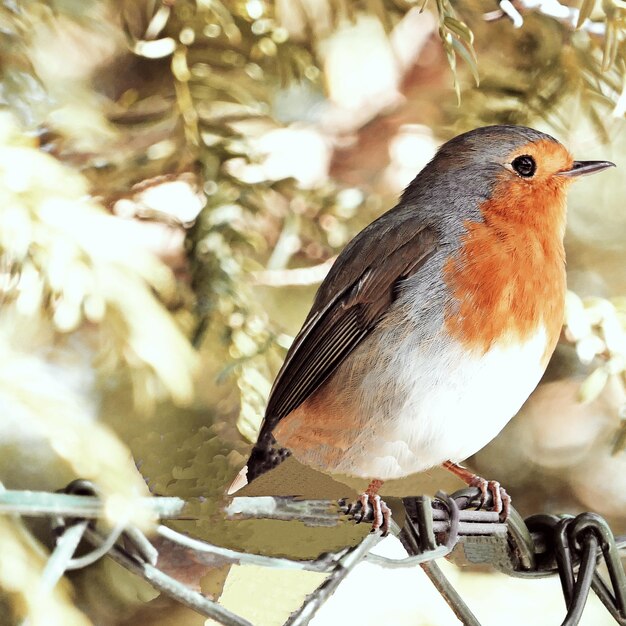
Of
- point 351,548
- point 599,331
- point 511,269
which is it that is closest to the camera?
point 351,548

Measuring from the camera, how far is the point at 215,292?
1.01 metres

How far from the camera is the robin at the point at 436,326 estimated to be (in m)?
0.84

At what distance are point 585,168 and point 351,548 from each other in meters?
0.48

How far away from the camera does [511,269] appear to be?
34.4 inches

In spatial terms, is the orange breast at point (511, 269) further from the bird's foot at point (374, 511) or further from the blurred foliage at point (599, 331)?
the blurred foliage at point (599, 331)

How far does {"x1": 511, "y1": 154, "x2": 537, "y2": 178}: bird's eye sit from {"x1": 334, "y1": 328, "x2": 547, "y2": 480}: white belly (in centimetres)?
18

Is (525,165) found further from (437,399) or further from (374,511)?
(374,511)

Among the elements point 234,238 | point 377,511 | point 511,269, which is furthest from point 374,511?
point 234,238

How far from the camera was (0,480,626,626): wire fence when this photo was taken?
0.68 m

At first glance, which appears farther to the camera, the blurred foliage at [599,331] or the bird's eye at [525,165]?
the blurred foliage at [599,331]

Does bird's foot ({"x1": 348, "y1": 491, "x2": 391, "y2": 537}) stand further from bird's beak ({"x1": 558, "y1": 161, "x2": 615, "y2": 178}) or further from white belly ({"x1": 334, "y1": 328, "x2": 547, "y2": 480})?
bird's beak ({"x1": 558, "y1": 161, "x2": 615, "y2": 178})

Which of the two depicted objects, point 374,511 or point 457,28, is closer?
point 374,511

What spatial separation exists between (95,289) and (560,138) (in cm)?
65

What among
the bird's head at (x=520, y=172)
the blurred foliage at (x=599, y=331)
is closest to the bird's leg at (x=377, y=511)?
the bird's head at (x=520, y=172)
